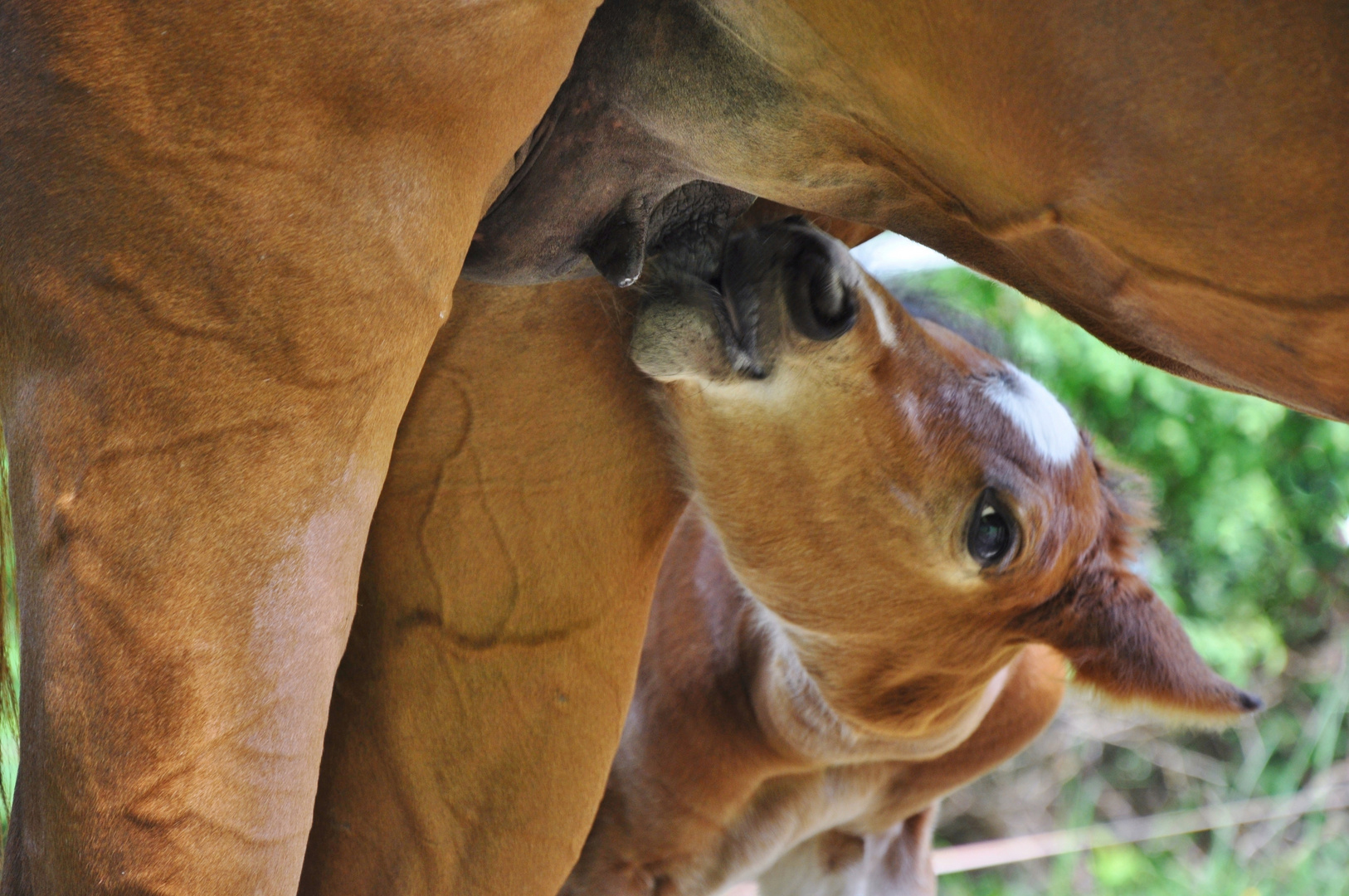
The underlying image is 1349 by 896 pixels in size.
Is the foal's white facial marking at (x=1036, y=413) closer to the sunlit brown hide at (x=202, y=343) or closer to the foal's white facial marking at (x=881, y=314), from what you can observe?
the foal's white facial marking at (x=881, y=314)

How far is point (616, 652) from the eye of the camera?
1.25 m

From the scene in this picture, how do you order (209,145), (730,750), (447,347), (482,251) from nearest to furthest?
(209,145)
(482,251)
(447,347)
(730,750)

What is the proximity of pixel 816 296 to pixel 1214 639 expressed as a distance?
3.38 metres

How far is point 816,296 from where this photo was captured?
1173mm

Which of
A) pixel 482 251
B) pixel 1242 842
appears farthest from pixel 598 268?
pixel 1242 842

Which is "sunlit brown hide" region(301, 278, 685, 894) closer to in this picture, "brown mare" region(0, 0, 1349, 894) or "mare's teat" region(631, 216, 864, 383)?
"mare's teat" region(631, 216, 864, 383)

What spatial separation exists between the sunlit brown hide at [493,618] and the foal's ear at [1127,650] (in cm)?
66

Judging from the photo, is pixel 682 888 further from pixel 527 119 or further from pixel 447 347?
pixel 527 119

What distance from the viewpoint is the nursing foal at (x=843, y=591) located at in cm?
122

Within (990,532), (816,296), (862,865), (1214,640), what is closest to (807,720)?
(990,532)

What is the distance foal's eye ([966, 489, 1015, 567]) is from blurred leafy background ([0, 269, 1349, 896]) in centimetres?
240

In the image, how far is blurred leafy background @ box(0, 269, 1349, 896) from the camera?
152 inches

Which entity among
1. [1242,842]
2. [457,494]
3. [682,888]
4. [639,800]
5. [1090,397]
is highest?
[457,494]

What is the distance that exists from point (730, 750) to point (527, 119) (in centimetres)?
132
